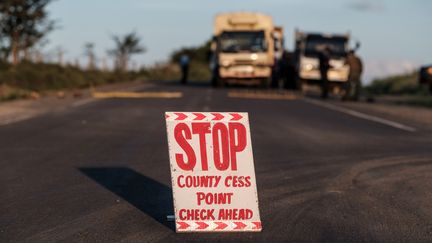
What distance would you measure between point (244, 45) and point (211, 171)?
32.9 meters

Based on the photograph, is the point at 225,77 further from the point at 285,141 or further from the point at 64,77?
the point at 285,141

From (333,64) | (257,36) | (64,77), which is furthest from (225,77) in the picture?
(64,77)

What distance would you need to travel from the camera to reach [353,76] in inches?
1261

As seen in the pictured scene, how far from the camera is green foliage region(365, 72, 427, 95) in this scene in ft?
145

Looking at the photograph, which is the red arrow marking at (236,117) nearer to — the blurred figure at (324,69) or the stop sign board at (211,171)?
the stop sign board at (211,171)

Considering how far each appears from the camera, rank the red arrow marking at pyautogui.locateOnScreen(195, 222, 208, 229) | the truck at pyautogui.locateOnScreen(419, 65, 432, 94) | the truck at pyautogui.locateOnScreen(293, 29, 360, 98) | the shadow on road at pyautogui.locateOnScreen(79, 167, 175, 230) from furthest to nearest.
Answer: the truck at pyautogui.locateOnScreen(293, 29, 360, 98) → the truck at pyautogui.locateOnScreen(419, 65, 432, 94) → the shadow on road at pyautogui.locateOnScreen(79, 167, 175, 230) → the red arrow marking at pyautogui.locateOnScreen(195, 222, 208, 229)

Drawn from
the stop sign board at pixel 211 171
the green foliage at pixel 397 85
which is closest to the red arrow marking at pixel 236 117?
the stop sign board at pixel 211 171

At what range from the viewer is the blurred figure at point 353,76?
31.9 metres

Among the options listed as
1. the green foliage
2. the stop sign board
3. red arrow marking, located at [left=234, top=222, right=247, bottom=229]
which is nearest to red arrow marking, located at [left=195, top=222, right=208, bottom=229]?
the stop sign board

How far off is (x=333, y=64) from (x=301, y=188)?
29164 millimetres

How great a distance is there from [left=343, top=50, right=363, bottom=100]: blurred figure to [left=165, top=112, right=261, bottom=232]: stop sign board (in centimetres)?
2492

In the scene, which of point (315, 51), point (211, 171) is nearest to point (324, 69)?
point (315, 51)

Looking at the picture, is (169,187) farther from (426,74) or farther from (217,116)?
(426,74)

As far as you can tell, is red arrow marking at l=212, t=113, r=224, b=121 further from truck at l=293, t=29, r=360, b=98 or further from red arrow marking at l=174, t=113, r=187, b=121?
truck at l=293, t=29, r=360, b=98
